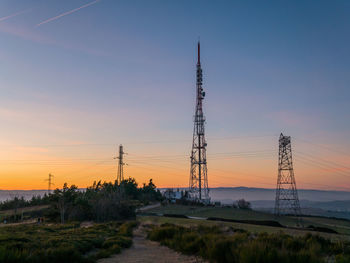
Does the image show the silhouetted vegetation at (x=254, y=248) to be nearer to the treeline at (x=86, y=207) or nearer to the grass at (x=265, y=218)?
the grass at (x=265, y=218)

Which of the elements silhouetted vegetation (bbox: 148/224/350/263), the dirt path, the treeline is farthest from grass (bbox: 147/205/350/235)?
the dirt path

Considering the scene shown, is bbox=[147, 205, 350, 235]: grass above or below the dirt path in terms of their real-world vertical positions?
below

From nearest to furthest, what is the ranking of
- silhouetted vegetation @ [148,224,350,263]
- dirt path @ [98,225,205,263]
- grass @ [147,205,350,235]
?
silhouetted vegetation @ [148,224,350,263] < dirt path @ [98,225,205,263] < grass @ [147,205,350,235]

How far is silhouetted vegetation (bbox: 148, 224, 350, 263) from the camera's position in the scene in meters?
9.16

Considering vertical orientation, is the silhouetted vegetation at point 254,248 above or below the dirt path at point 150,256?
above

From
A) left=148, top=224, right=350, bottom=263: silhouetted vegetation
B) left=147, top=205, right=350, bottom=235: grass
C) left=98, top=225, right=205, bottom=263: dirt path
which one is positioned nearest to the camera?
left=148, top=224, right=350, bottom=263: silhouetted vegetation

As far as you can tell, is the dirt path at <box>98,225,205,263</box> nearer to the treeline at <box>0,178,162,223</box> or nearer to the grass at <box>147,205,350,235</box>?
the grass at <box>147,205,350,235</box>

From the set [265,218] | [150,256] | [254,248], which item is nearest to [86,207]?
[265,218]

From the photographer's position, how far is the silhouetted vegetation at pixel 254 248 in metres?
9.16

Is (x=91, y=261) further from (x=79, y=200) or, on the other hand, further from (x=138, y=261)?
(x=79, y=200)

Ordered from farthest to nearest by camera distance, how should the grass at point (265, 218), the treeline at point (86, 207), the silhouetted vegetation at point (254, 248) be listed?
the treeline at point (86, 207), the grass at point (265, 218), the silhouetted vegetation at point (254, 248)

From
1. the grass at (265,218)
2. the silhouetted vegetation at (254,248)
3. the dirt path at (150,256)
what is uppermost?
the silhouetted vegetation at (254,248)

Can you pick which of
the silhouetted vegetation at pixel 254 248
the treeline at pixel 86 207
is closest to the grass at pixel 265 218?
the treeline at pixel 86 207

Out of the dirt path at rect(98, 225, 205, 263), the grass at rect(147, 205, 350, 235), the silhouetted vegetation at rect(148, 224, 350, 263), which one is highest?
the silhouetted vegetation at rect(148, 224, 350, 263)
